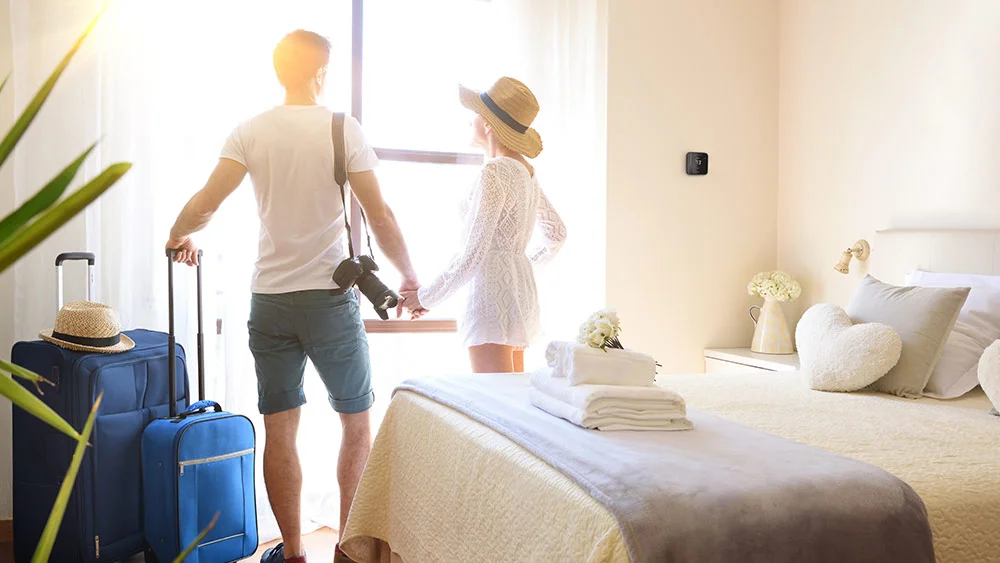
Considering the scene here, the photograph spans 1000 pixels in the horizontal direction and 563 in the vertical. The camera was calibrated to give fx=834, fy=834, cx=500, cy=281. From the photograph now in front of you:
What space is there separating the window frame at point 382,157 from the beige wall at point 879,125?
151 cm

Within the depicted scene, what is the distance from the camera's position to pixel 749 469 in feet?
4.63

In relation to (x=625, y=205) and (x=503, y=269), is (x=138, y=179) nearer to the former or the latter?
(x=503, y=269)

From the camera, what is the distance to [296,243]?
248cm

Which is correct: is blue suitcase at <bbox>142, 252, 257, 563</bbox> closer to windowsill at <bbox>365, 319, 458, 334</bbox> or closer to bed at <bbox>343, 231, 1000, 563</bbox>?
bed at <bbox>343, 231, 1000, 563</bbox>

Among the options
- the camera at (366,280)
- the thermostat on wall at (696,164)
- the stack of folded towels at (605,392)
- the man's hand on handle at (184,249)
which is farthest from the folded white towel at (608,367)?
the thermostat on wall at (696,164)

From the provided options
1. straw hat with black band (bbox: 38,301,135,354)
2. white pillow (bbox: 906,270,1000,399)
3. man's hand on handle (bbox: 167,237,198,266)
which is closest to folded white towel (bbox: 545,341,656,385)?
white pillow (bbox: 906,270,1000,399)

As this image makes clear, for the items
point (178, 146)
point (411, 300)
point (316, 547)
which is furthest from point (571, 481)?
point (178, 146)

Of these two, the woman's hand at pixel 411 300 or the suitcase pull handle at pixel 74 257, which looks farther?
the woman's hand at pixel 411 300

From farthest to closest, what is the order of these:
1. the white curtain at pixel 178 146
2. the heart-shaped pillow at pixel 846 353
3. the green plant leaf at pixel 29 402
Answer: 1. the white curtain at pixel 178 146
2. the heart-shaped pillow at pixel 846 353
3. the green plant leaf at pixel 29 402

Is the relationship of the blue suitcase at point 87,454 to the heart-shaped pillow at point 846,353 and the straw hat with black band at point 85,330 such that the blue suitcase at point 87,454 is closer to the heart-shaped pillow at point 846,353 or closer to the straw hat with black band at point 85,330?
the straw hat with black band at point 85,330

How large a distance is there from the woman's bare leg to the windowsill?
0.83 m

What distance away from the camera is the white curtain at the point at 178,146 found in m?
2.98

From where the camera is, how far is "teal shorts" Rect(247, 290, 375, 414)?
2.49m

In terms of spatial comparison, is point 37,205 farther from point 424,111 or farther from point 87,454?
point 424,111
